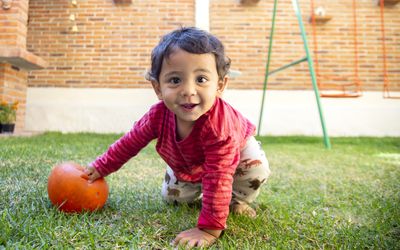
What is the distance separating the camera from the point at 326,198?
2031mm

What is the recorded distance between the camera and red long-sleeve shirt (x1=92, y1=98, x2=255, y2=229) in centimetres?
130

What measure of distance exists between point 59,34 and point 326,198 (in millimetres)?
5938

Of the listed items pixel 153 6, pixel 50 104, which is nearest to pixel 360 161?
pixel 153 6

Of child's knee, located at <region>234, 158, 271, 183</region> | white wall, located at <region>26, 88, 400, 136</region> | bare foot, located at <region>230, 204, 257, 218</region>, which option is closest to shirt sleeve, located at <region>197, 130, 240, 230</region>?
child's knee, located at <region>234, 158, 271, 183</region>

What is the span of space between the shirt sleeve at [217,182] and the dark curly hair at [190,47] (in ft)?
0.85

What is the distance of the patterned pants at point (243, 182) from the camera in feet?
5.29

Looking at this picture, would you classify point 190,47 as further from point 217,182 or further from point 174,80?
point 217,182

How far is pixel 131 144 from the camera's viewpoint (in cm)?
154

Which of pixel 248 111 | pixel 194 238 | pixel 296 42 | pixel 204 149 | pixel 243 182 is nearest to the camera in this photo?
pixel 194 238

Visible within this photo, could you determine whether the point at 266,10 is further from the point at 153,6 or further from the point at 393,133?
the point at 393,133

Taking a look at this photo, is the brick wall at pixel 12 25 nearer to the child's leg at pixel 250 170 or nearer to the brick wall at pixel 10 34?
the brick wall at pixel 10 34

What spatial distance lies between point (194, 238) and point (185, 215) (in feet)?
1.08

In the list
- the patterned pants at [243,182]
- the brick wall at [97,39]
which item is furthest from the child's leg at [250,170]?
the brick wall at [97,39]

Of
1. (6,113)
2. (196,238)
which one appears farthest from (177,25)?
(196,238)
